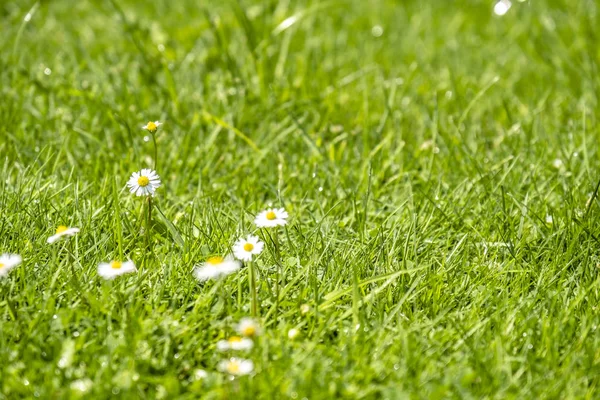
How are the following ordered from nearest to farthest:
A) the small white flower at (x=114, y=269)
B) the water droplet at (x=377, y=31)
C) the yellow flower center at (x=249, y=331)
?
the yellow flower center at (x=249, y=331) → the small white flower at (x=114, y=269) → the water droplet at (x=377, y=31)

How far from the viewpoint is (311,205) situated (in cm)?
239

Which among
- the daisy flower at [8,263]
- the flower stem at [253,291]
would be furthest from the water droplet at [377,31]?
the daisy flower at [8,263]

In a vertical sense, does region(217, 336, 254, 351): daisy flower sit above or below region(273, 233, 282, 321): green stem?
below

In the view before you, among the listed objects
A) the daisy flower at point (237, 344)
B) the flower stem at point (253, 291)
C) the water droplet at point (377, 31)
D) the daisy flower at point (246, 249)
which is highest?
the water droplet at point (377, 31)

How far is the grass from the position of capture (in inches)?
65.2

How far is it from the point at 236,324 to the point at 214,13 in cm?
265

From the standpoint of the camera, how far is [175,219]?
89.7 inches

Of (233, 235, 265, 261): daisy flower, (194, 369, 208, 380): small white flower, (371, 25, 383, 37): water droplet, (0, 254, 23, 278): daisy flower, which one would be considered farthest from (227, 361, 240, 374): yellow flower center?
(371, 25, 383, 37): water droplet

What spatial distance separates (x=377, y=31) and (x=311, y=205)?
183 cm

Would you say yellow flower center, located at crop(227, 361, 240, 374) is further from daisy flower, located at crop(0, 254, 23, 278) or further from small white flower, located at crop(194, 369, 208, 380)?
daisy flower, located at crop(0, 254, 23, 278)

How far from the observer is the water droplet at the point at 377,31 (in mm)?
3926

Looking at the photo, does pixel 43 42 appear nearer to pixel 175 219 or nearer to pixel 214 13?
pixel 214 13

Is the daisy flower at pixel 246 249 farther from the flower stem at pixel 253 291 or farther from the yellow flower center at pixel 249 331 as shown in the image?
the yellow flower center at pixel 249 331

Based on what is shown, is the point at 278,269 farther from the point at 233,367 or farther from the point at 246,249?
the point at 233,367
